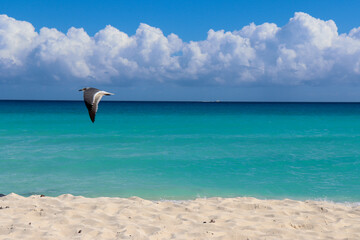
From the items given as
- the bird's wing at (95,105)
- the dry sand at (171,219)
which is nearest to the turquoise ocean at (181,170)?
the dry sand at (171,219)

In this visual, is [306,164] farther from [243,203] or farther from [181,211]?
[181,211]

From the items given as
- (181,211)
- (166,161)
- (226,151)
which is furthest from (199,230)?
(226,151)

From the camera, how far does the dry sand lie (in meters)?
6.58

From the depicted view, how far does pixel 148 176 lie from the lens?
46.8 ft

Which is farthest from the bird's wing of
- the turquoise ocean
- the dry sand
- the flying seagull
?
the turquoise ocean

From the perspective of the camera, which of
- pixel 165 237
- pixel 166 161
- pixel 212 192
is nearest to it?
pixel 165 237

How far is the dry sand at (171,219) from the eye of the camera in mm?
6582

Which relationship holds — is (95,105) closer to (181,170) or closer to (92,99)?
(92,99)

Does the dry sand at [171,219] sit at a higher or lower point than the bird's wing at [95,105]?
lower

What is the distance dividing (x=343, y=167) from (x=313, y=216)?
948 centimetres

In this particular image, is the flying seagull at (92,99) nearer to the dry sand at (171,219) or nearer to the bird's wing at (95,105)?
the bird's wing at (95,105)

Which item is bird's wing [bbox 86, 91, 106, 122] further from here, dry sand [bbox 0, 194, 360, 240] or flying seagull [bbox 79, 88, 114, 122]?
dry sand [bbox 0, 194, 360, 240]

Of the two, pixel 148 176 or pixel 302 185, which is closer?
pixel 302 185

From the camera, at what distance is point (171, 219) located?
7559 millimetres
